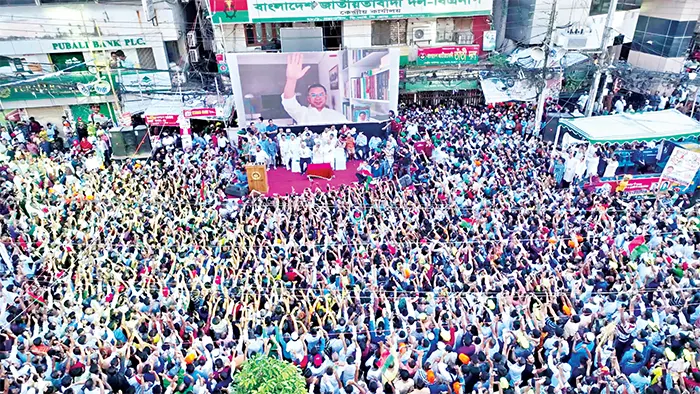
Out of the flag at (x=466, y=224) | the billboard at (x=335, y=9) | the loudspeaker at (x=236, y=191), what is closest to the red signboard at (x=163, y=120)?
the billboard at (x=335, y=9)

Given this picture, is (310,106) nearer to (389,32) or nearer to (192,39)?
(389,32)

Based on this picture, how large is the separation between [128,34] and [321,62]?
7003mm

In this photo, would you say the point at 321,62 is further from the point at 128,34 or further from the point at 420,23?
the point at 128,34

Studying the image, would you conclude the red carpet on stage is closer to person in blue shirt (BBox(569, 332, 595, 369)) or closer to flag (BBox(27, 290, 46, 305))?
flag (BBox(27, 290, 46, 305))

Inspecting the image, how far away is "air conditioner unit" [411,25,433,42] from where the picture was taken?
17469mm

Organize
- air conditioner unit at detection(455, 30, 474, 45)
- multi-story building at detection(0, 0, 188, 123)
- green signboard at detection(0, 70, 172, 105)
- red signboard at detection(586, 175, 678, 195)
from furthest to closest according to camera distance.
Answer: air conditioner unit at detection(455, 30, 474, 45) < multi-story building at detection(0, 0, 188, 123) < green signboard at detection(0, 70, 172, 105) < red signboard at detection(586, 175, 678, 195)

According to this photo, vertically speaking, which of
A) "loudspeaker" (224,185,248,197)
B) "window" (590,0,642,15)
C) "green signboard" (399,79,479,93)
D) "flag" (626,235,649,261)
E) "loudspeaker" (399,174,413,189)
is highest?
"window" (590,0,642,15)

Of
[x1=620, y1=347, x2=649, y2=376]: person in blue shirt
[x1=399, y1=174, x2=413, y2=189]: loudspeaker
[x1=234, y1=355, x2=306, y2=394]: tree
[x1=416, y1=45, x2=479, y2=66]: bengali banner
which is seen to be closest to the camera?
[x1=234, y1=355, x2=306, y2=394]: tree

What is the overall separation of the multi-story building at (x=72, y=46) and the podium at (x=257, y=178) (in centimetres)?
653

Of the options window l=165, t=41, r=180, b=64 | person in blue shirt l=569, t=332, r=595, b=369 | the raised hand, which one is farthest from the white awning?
window l=165, t=41, r=180, b=64

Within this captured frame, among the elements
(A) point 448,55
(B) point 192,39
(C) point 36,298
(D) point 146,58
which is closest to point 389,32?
(A) point 448,55

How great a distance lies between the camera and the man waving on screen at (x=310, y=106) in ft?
52.4

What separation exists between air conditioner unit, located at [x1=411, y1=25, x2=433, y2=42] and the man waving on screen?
4.20 meters

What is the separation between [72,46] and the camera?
16.7 metres
